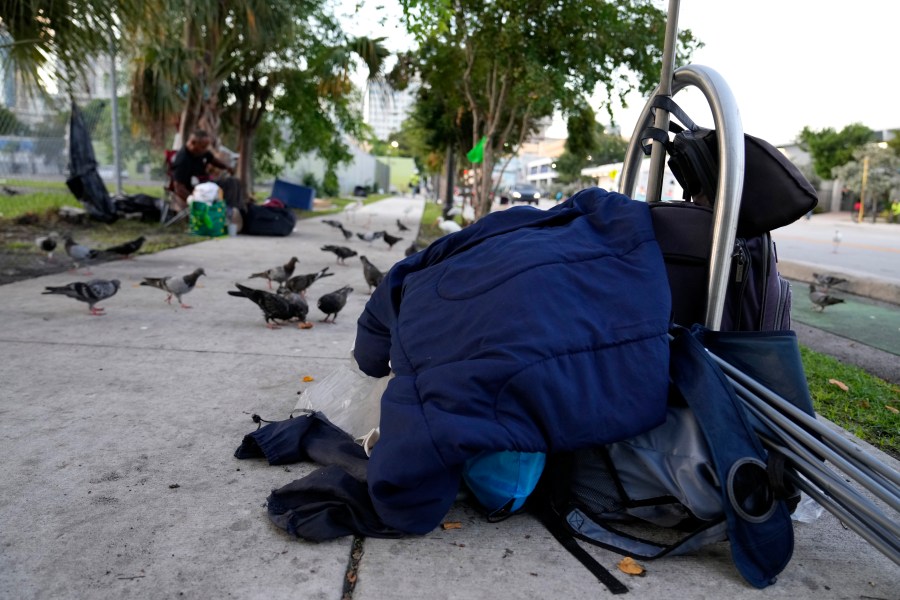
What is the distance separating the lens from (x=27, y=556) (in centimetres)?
208

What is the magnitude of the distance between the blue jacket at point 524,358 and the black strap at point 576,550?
36 cm

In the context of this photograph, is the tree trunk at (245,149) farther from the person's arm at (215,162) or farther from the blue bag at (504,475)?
the blue bag at (504,475)

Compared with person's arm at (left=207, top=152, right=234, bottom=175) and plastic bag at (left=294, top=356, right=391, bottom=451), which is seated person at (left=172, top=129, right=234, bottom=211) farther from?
plastic bag at (left=294, top=356, right=391, bottom=451)

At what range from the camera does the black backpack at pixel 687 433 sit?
7.32 ft

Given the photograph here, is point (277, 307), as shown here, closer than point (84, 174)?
Yes

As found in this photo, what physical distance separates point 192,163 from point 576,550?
1296cm

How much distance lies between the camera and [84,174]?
12.7 m

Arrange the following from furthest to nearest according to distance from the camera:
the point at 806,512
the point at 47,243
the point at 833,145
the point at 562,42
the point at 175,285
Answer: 1. the point at 833,145
2. the point at 562,42
3. the point at 47,243
4. the point at 175,285
5. the point at 806,512

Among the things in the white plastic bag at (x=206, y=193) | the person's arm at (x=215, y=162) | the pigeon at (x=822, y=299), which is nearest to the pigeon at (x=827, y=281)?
the pigeon at (x=822, y=299)

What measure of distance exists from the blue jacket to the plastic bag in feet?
1.89

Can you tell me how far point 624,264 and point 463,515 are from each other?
103 centimetres

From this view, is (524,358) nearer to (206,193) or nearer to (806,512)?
(806,512)

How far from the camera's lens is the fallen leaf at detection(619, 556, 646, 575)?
2.18 m

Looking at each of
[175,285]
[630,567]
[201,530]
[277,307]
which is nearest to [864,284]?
[277,307]
